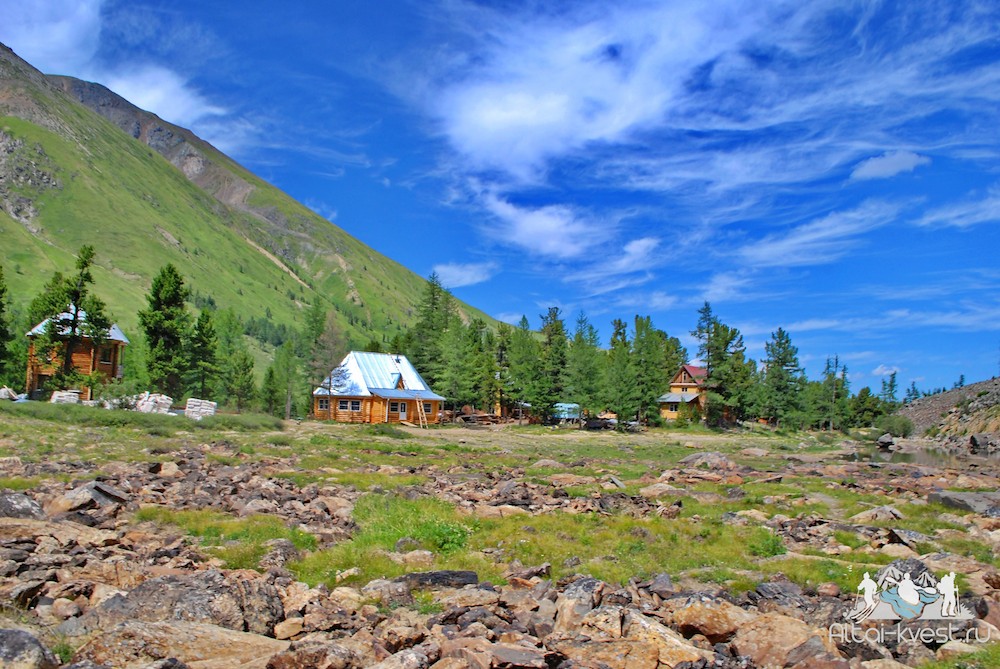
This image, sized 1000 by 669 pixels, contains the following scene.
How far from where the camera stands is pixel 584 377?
69.3 metres

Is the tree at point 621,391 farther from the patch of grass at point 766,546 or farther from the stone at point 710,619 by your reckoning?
the stone at point 710,619

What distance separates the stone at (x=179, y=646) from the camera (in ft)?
21.3

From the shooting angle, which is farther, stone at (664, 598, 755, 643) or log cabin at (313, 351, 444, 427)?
log cabin at (313, 351, 444, 427)

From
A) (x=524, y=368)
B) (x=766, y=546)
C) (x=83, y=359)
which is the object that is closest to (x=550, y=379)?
(x=524, y=368)

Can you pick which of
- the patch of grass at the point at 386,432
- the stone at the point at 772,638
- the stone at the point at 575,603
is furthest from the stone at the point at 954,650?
the patch of grass at the point at 386,432

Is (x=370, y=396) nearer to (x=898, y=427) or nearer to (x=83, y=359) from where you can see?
(x=83, y=359)

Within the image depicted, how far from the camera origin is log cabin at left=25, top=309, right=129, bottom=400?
159 feet

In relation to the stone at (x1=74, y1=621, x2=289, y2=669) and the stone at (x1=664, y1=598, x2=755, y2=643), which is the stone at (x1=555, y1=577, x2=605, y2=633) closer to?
the stone at (x1=664, y1=598, x2=755, y2=643)

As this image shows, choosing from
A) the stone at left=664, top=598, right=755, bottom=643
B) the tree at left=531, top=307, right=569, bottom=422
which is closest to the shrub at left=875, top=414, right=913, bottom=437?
the tree at left=531, top=307, right=569, bottom=422

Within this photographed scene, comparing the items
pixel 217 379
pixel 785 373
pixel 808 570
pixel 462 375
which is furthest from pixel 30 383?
pixel 785 373

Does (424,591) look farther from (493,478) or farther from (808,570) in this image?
(493,478)

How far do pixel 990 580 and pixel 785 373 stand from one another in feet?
292

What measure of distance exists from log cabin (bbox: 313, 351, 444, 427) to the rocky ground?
37.9 meters

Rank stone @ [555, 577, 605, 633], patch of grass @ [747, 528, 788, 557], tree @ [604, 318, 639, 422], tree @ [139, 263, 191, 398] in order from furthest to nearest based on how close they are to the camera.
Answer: tree @ [604, 318, 639, 422] < tree @ [139, 263, 191, 398] < patch of grass @ [747, 528, 788, 557] < stone @ [555, 577, 605, 633]
